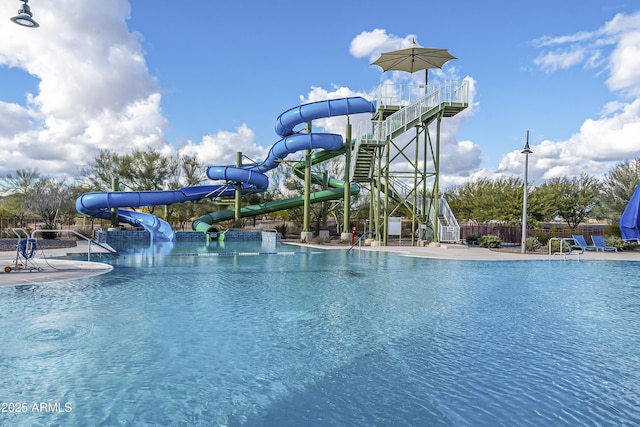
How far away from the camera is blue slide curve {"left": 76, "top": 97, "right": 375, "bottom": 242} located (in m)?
23.6

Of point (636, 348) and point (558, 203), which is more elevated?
point (558, 203)

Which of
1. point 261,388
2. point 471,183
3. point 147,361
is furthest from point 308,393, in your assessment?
point 471,183

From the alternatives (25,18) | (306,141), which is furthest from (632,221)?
(306,141)

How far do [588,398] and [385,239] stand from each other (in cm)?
1737

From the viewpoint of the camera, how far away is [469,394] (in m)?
3.77

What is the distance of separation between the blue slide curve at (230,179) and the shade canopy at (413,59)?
106 inches

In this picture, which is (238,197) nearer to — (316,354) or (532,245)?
(532,245)

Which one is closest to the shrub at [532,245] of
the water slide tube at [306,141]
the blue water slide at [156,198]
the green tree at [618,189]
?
the green tree at [618,189]

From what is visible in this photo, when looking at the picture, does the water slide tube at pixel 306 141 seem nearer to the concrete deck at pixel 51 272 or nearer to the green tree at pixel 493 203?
the green tree at pixel 493 203

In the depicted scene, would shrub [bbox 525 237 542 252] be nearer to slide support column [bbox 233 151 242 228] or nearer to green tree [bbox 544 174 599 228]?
green tree [bbox 544 174 599 228]

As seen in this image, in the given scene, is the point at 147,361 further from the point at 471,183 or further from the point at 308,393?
the point at 471,183

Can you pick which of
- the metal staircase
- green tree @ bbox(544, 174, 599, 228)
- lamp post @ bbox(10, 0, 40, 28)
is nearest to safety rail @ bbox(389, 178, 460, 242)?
the metal staircase

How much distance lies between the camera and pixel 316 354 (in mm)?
4797

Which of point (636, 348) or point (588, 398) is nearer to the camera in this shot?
point (588, 398)
